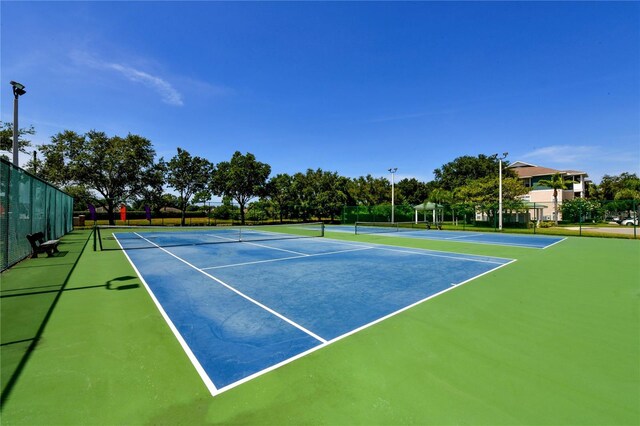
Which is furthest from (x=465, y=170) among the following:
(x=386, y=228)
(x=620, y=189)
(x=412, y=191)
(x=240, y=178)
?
(x=240, y=178)

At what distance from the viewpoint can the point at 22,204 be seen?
31.6 feet

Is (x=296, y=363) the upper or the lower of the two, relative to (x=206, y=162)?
lower

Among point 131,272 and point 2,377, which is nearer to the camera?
point 2,377

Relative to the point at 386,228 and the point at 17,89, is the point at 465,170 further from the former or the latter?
the point at 17,89

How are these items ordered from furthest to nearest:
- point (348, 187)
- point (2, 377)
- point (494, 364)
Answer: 1. point (348, 187)
2. point (494, 364)
3. point (2, 377)

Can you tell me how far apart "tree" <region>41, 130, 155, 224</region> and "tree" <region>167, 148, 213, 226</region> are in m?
2.88

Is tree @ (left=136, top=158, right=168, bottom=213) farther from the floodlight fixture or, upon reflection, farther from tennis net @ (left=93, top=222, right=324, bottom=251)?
the floodlight fixture

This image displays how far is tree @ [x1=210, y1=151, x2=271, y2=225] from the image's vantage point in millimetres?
39406

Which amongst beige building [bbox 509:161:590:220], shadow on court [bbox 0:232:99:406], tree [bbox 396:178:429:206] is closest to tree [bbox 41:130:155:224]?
shadow on court [bbox 0:232:99:406]

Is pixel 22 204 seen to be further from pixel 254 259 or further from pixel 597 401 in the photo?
pixel 597 401

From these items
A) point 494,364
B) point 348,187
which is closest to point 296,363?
point 494,364

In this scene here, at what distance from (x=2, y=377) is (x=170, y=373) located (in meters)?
1.83

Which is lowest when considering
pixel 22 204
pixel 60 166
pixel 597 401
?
pixel 597 401

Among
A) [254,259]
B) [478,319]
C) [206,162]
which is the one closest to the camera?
[478,319]
